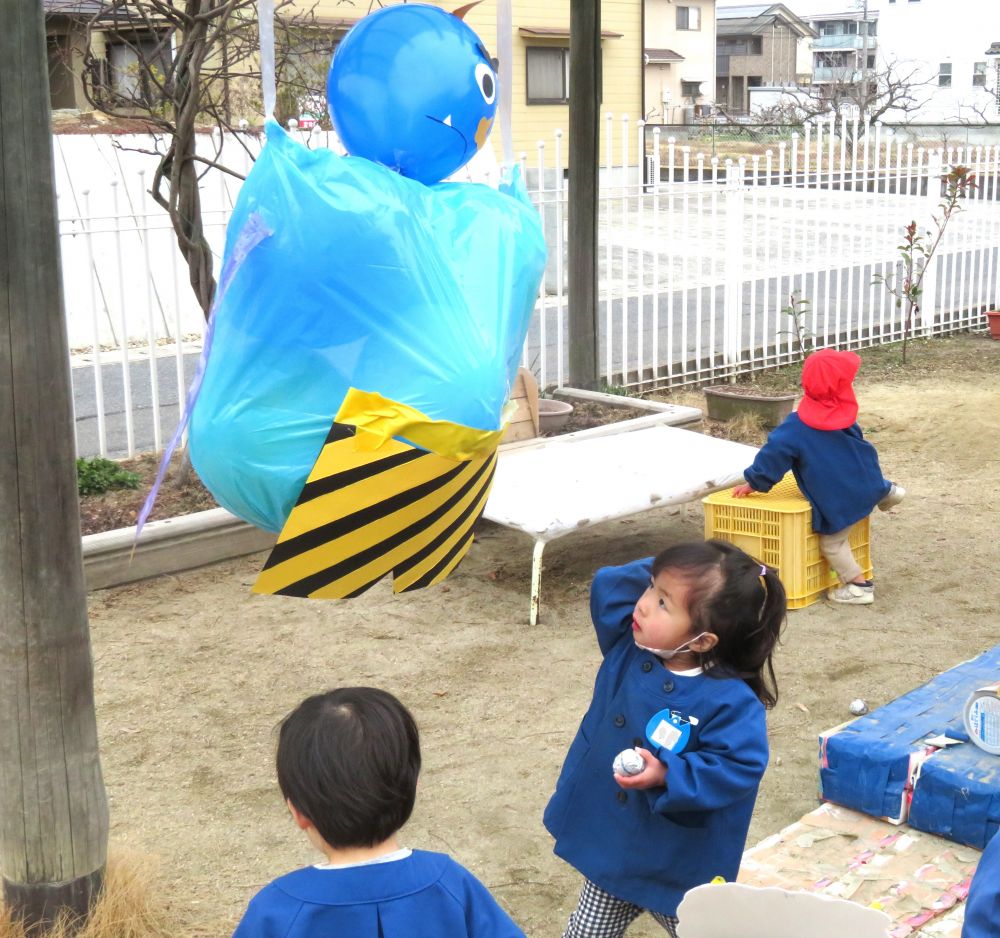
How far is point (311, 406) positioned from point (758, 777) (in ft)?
3.45

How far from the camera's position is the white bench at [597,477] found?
528 cm

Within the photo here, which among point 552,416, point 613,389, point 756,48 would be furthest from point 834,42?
point 552,416

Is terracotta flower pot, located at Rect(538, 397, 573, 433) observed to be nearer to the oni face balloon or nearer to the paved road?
the paved road

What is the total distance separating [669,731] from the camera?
2334 millimetres

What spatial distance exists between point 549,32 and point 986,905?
25.1m

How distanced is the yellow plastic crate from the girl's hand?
122 inches

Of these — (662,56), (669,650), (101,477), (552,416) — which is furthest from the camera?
(662,56)

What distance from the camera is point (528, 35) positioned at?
2478cm

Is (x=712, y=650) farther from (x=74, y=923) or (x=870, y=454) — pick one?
(x=870, y=454)

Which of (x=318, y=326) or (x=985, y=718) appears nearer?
(x=318, y=326)

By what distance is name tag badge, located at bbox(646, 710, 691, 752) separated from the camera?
232cm

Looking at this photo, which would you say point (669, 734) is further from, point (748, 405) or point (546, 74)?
point (546, 74)

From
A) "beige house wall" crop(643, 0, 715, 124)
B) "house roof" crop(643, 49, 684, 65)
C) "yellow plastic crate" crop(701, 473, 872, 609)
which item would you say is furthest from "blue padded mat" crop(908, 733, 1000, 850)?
"beige house wall" crop(643, 0, 715, 124)

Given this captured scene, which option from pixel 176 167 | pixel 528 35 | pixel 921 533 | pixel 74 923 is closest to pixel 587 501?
pixel 921 533
